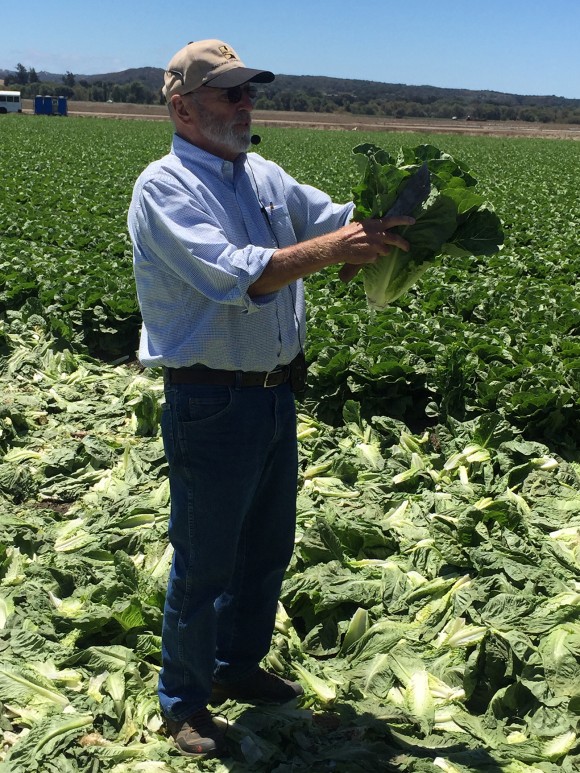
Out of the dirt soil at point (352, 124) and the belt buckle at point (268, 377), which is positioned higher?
the dirt soil at point (352, 124)

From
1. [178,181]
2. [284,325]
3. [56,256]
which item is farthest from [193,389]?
[56,256]

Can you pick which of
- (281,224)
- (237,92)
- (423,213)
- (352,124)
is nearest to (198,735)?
(281,224)

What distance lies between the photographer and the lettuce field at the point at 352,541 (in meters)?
3.59

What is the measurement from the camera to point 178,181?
3.04 metres

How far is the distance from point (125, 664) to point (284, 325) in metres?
1.77

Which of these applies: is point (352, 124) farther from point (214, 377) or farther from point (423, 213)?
point (214, 377)

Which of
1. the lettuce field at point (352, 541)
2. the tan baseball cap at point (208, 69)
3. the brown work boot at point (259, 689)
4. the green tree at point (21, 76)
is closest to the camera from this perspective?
the tan baseball cap at point (208, 69)

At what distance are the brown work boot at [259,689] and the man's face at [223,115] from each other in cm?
221

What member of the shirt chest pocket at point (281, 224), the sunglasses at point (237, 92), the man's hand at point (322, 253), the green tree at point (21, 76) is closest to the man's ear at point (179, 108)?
the sunglasses at point (237, 92)

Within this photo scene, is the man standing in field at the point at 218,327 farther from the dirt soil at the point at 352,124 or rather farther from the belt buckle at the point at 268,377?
the dirt soil at the point at 352,124

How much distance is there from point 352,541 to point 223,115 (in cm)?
262

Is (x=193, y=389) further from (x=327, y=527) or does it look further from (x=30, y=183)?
(x=30, y=183)

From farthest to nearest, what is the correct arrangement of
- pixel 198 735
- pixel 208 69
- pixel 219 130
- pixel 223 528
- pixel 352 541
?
pixel 352 541 < pixel 198 735 < pixel 223 528 < pixel 219 130 < pixel 208 69

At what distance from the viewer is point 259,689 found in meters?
3.83
